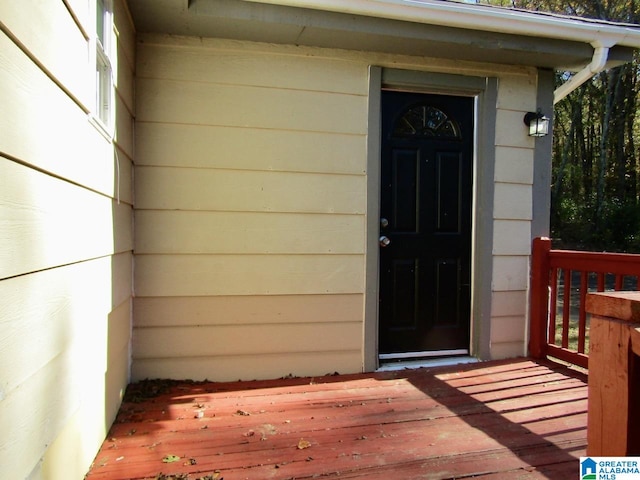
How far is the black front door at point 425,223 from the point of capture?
9.82 feet

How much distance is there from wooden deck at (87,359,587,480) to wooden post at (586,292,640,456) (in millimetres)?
1009

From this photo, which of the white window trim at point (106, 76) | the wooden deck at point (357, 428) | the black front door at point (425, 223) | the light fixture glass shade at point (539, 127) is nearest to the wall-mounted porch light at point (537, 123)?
the light fixture glass shade at point (539, 127)

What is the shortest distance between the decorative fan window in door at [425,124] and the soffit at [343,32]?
1.22 feet

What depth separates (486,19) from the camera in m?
2.54

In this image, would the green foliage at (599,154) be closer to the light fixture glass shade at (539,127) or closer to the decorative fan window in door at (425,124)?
the light fixture glass shade at (539,127)

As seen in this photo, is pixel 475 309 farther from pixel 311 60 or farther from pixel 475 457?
A: pixel 311 60

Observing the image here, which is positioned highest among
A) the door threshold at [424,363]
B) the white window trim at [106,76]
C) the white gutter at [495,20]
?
the white gutter at [495,20]

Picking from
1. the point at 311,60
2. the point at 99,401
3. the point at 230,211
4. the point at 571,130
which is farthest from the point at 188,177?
the point at 571,130

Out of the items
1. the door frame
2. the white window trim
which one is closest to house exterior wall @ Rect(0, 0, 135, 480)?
the white window trim

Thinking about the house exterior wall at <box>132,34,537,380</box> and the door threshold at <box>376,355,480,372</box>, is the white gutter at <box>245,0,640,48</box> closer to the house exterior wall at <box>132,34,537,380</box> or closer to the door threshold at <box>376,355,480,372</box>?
the house exterior wall at <box>132,34,537,380</box>

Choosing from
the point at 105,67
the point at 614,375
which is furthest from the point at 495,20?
the point at 614,375

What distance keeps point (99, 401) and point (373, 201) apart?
1.93 meters

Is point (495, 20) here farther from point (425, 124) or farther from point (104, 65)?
point (104, 65)

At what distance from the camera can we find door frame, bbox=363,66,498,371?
9.39ft
